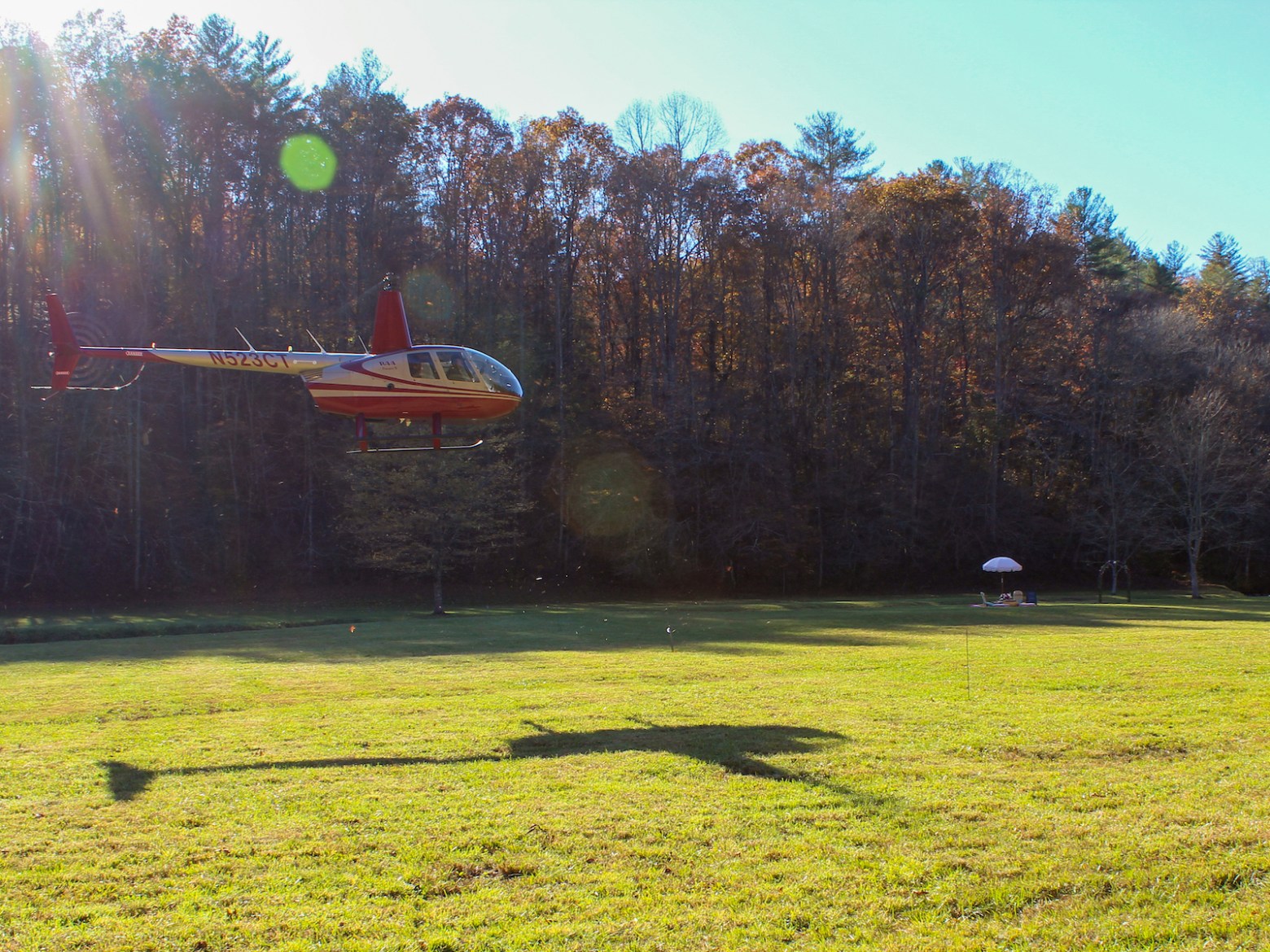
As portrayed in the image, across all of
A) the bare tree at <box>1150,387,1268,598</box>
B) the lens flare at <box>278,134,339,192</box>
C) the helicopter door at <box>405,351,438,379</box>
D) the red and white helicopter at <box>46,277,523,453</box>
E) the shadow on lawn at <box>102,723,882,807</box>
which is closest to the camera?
the shadow on lawn at <box>102,723,882,807</box>

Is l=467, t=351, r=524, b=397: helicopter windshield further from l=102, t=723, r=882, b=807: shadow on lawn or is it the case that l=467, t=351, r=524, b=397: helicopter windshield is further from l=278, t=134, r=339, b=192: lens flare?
l=278, t=134, r=339, b=192: lens flare

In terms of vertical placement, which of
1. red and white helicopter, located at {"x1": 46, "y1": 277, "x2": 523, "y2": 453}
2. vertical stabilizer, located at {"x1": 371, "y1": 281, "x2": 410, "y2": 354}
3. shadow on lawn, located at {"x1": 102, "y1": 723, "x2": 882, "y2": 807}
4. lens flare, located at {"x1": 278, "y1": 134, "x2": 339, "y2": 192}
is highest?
lens flare, located at {"x1": 278, "y1": 134, "x2": 339, "y2": 192}

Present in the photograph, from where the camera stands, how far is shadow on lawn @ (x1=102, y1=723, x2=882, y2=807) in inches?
353

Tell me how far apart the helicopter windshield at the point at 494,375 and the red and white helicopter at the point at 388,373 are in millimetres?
12

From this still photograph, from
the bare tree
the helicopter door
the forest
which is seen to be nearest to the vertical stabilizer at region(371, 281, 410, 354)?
the helicopter door

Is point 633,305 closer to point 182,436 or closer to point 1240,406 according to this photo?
point 182,436

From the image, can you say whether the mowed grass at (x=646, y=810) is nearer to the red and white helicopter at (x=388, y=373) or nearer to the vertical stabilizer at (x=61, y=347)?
the red and white helicopter at (x=388, y=373)

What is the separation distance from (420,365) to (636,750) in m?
7.31

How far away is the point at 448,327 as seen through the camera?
136 feet

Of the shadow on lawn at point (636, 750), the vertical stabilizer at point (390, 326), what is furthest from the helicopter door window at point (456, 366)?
the shadow on lawn at point (636, 750)

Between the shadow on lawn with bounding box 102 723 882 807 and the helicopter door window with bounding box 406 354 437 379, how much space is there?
593 centimetres

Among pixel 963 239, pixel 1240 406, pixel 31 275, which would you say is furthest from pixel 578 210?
→ pixel 1240 406

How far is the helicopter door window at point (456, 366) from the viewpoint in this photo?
1497 centimetres

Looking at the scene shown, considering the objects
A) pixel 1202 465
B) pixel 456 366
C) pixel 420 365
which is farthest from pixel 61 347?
pixel 1202 465
